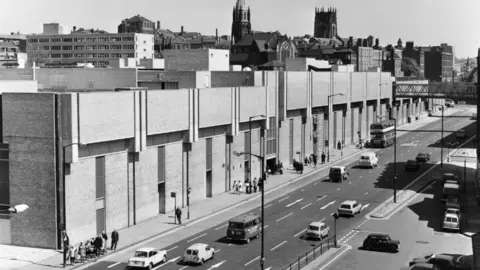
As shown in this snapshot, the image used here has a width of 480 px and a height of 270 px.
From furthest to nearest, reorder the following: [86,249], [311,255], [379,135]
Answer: [379,135] < [86,249] < [311,255]

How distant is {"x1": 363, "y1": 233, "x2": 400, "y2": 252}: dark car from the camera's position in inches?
2080

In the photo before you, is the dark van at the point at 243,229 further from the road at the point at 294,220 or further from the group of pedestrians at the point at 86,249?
the group of pedestrians at the point at 86,249

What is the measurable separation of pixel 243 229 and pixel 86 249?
1147 cm

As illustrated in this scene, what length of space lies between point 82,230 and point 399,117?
126 metres

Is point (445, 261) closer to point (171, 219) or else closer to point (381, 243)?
point (381, 243)

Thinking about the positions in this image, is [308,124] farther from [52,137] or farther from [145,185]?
[52,137]

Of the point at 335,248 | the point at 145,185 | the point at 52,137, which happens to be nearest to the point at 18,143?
the point at 52,137

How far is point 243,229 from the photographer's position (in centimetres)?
5538

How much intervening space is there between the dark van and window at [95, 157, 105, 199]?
10.5 metres

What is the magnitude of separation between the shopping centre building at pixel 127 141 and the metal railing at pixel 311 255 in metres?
17.0

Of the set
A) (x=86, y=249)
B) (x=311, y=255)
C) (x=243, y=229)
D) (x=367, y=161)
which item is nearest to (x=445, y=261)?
(x=311, y=255)

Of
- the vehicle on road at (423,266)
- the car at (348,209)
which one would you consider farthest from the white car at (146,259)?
the car at (348,209)

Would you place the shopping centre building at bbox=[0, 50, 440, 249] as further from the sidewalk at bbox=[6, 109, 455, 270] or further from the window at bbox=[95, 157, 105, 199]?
the sidewalk at bbox=[6, 109, 455, 270]

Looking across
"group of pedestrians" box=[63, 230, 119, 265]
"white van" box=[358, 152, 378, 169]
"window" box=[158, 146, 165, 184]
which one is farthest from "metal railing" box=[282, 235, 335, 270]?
"white van" box=[358, 152, 378, 169]
